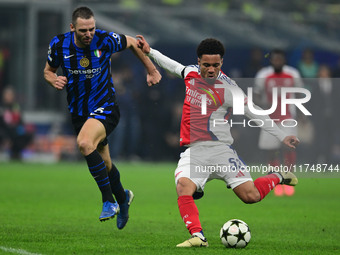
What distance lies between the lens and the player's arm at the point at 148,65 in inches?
313

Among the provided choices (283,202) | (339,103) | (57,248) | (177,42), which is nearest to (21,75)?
(177,42)

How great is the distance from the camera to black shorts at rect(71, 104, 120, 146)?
7.88 m

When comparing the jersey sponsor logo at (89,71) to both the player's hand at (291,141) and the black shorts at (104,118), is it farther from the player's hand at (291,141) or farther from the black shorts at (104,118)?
the player's hand at (291,141)

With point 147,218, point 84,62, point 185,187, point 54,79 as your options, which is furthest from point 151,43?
point 185,187

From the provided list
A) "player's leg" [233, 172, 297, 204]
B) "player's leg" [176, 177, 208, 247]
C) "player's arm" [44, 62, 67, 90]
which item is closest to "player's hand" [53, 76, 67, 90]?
"player's arm" [44, 62, 67, 90]

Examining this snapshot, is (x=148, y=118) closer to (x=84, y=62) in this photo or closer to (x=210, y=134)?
(x=84, y=62)

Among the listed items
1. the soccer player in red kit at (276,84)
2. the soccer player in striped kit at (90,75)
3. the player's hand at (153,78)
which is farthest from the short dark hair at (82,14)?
the soccer player in red kit at (276,84)

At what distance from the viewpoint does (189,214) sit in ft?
22.5

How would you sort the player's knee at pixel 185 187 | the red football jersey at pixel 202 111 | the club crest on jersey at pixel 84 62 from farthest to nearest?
the club crest on jersey at pixel 84 62 < the red football jersey at pixel 202 111 < the player's knee at pixel 185 187

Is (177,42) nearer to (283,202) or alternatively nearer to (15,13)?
(15,13)

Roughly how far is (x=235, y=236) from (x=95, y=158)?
156 cm

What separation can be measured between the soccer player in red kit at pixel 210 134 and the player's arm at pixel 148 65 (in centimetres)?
45

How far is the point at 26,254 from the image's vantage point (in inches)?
243

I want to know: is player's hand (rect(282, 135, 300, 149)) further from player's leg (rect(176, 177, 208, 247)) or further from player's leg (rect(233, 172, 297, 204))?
player's leg (rect(176, 177, 208, 247))
